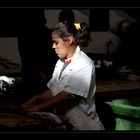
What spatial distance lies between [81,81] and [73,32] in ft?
1.46

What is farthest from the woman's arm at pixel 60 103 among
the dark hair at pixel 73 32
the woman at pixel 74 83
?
the dark hair at pixel 73 32

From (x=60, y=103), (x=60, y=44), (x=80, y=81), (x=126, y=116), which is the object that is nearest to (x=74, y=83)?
(x=80, y=81)

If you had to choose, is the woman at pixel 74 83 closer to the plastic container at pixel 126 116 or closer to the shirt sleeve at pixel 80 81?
the shirt sleeve at pixel 80 81

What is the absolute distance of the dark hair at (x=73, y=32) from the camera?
3881 mm

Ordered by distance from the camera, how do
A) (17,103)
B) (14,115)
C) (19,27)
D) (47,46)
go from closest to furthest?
(14,115) → (17,103) → (47,46) → (19,27)

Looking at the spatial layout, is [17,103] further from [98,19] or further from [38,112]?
[98,19]

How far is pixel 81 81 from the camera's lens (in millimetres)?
3879

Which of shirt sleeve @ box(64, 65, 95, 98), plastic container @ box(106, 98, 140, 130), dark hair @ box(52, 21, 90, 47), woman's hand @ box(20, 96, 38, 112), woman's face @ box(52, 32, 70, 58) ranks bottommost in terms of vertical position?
plastic container @ box(106, 98, 140, 130)

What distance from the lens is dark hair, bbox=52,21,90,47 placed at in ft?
12.7

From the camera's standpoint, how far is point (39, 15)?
5176 mm

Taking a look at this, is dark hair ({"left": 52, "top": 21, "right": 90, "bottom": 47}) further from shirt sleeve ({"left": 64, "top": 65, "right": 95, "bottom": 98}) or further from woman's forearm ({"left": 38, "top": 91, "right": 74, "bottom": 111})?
woman's forearm ({"left": 38, "top": 91, "right": 74, "bottom": 111})

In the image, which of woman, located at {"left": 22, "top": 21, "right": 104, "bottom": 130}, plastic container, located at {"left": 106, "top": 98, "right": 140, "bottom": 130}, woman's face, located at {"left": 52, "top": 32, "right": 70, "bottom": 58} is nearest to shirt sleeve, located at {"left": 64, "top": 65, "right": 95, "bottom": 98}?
woman, located at {"left": 22, "top": 21, "right": 104, "bottom": 130}
